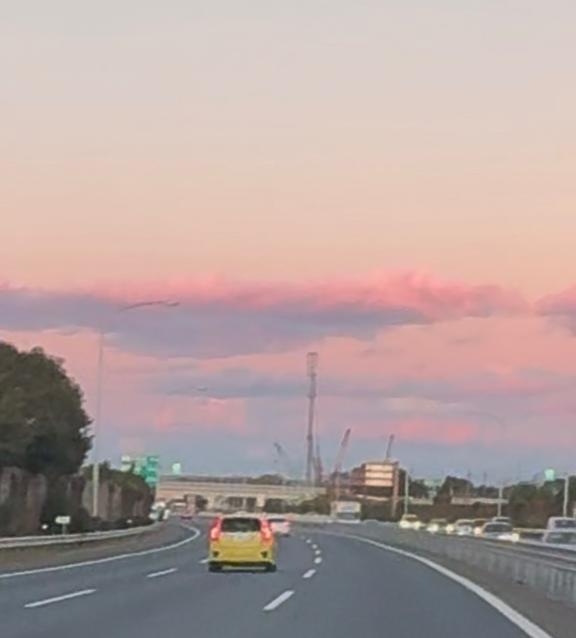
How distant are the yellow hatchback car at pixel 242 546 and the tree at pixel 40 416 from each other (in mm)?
36732

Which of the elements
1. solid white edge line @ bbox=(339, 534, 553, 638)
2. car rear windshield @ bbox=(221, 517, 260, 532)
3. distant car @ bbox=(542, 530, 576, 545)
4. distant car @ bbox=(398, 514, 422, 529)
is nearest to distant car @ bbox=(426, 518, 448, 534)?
distant car @ bbox=(398, 514, 422, 529)

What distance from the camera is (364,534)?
93.6 metres

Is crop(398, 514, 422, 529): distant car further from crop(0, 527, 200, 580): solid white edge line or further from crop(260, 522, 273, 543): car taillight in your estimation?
crop(260, 522, 273, 543): car taillight

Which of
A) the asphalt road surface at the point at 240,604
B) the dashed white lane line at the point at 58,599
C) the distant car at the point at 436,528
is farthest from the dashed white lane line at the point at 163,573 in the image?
the distant car at the point at 436,528

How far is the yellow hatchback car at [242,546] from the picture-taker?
4031cm

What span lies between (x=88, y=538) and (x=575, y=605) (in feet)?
114

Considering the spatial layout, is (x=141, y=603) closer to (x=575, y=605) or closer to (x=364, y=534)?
(x=575, y=605)

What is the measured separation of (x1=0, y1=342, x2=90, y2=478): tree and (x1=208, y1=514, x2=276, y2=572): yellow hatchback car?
36732 millimetres

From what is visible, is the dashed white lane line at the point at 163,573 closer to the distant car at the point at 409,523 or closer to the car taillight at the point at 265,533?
the car taillight at the point at 265,533


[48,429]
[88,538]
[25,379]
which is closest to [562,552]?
[88,538]

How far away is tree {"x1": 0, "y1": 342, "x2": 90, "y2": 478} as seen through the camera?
77625mm

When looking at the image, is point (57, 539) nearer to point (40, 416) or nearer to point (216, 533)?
point (216, 533)

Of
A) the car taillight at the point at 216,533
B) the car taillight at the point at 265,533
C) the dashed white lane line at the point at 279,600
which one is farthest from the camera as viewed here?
the car taillight at the point at 265,533

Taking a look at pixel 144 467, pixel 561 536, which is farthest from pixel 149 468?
pixel 561 536
